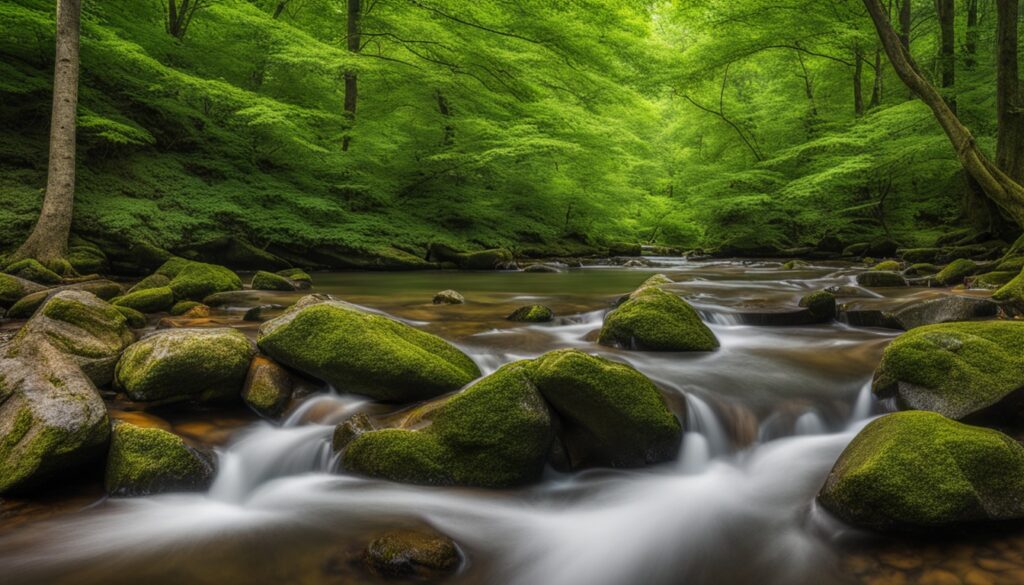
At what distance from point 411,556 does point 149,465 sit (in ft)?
5.13

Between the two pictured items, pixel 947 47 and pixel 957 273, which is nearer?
pixel 957 273

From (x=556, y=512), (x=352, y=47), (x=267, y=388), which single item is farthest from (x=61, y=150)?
(x=556, y=512)

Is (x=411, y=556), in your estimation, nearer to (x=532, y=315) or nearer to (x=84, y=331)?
(x=84, y=331)

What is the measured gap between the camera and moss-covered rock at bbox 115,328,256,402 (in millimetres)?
3518

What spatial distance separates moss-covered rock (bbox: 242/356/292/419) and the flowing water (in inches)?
4.1

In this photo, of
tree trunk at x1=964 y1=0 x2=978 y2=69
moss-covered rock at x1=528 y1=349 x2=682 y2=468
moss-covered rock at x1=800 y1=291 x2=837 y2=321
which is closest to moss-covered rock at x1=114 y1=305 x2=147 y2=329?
moss-covered rock at x1=528 y1=349 x2=682 y2=468

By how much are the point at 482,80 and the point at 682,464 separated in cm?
1164

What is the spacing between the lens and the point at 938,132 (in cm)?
1274

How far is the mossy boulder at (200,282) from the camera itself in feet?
22.3

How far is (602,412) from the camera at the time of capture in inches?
125

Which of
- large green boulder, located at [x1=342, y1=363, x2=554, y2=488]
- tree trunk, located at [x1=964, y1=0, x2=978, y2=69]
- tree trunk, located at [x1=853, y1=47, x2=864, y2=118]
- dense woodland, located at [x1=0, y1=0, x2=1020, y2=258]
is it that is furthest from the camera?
tree trunk, located at [x1=853, y1=47, x2=864, y2=118]

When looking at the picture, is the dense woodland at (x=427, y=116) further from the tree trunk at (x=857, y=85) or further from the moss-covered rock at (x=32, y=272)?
the moss-covered rock at (x=32, y=272)

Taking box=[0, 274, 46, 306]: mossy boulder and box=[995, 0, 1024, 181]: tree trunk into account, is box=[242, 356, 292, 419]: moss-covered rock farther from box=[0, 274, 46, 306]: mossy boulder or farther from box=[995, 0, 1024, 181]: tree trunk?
box=[995, 0, 1024, 181]: tree trunk

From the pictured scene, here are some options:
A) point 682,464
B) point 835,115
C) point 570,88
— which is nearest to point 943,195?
point 835,115
